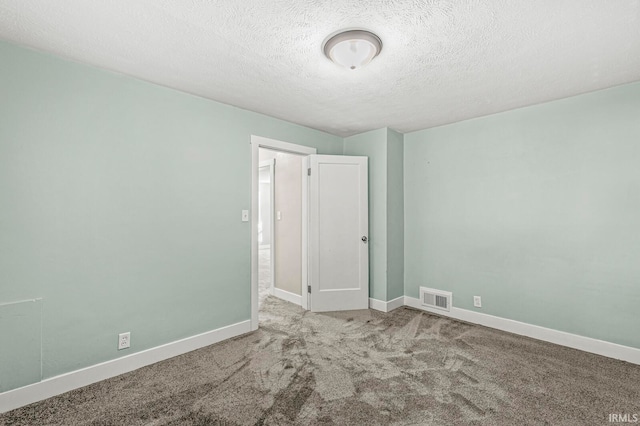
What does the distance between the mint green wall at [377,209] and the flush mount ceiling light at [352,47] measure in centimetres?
199

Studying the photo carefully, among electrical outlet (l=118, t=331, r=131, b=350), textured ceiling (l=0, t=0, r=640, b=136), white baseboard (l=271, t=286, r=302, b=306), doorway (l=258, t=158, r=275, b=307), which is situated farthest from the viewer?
doorway (l=258, t=158, r=275, b=307)

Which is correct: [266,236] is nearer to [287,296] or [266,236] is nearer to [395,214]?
[287,296]

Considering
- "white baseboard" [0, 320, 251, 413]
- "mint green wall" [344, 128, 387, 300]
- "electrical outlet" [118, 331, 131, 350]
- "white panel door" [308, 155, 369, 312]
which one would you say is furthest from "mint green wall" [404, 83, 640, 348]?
"electrical outlet" [118, 331, 131, 350]

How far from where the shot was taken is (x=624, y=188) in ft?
8.64

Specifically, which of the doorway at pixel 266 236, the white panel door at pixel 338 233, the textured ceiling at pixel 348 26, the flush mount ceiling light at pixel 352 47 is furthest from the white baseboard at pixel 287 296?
the flush mount ceiling light at pixel 352 47

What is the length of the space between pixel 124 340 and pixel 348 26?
2872 millimetres

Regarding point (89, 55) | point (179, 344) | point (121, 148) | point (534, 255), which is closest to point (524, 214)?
point (534, 255)

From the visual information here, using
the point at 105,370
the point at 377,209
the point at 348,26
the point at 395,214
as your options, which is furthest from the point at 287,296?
the point at 348,26

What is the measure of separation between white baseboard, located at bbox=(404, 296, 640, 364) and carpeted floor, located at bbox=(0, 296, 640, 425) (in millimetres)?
109

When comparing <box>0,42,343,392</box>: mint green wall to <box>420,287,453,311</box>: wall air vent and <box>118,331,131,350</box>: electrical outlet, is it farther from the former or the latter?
<box>420,287,453,311</box>: wall air vent

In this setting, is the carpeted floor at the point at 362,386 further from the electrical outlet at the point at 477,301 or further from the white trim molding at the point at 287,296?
the white trim molding at the point at 287,296

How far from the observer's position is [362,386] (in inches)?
86.7

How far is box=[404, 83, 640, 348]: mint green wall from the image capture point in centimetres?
265

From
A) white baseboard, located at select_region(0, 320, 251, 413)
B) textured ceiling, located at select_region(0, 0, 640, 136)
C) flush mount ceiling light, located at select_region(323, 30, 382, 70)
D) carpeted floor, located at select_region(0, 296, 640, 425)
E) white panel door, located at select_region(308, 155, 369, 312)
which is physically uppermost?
textured ceiling, located at select_region(0, 0, 640, 136)
